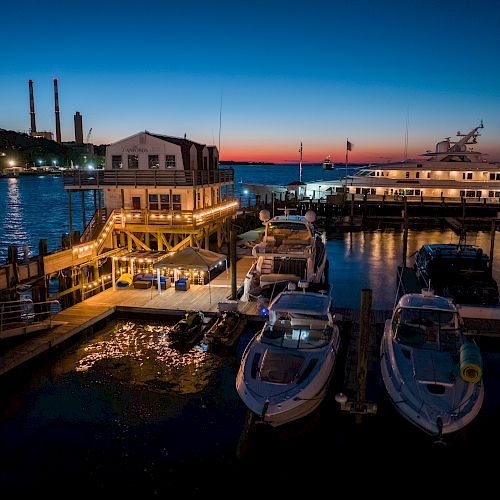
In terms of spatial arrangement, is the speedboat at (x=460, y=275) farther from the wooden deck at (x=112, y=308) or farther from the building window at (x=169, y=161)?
the building window at (x=169, y=161)

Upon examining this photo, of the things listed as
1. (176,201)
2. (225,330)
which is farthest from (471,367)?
(176,201)

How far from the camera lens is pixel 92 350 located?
61.4 feet

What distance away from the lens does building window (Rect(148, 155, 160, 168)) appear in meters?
30.3

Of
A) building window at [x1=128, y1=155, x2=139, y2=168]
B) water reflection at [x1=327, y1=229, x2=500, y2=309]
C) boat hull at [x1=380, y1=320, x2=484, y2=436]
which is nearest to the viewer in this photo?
boat hull at [x1=380, y1=320, x2=484, y2=436]

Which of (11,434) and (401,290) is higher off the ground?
(401,290)

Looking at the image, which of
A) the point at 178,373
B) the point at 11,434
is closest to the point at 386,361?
the point at 178,373

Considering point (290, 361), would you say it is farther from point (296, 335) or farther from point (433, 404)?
point (433, 404)

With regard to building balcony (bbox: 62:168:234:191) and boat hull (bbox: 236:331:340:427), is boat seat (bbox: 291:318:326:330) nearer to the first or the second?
boat hull (bbox: 236:331:340:427)

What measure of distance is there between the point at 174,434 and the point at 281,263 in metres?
11.2

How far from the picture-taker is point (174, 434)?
13391 mm

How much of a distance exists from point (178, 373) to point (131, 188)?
1578 centimetres

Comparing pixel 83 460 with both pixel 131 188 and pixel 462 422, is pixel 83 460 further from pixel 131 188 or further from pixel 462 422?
pixel 131 188

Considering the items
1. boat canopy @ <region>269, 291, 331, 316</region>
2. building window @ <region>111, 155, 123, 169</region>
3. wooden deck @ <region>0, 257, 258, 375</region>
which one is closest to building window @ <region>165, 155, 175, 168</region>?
building window @ <region>111, 155, 123, 169</region>

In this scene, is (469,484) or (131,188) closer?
(469,484)
